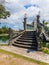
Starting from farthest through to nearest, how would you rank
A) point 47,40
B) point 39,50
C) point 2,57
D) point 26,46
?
point 47,40, point 26,46, point 39,50, point 2,57

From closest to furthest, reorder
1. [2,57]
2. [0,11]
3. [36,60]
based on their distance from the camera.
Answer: [36,60], [2,57], [0,11]

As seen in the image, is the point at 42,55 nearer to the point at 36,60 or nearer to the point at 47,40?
the point at 36,60

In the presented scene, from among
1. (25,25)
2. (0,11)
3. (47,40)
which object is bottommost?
(47,40)

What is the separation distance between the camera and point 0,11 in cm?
2933

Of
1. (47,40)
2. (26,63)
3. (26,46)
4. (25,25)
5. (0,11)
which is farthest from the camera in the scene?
(47,40)

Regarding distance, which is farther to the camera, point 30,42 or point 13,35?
point 13,35

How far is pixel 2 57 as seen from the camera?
46.2 feet

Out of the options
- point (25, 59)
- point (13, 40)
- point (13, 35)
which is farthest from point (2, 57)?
point (13, 35)

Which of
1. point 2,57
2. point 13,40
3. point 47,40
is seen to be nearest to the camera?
point 2,57

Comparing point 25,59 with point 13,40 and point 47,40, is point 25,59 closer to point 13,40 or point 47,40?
point 13,40

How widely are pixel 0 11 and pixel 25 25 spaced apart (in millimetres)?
5806

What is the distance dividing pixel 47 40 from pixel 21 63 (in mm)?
23466

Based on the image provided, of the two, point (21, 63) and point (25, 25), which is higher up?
point (25, 25)

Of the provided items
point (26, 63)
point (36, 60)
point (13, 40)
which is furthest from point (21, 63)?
→ point (13, 40)
